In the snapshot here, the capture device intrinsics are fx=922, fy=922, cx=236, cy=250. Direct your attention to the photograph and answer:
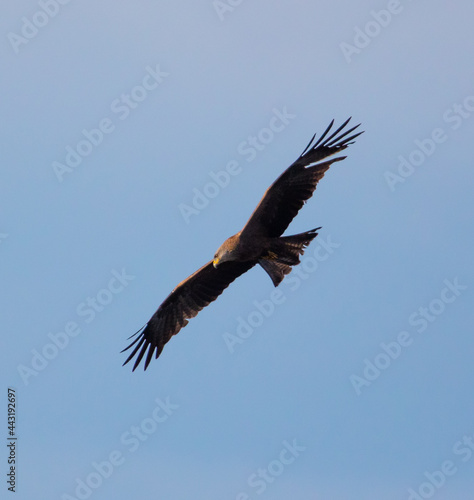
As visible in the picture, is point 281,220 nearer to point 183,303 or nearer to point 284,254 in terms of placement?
point 284,254

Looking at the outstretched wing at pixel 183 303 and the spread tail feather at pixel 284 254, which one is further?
the outstretched wing at pixel 183 303

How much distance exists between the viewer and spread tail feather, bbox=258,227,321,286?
12789 millimetres

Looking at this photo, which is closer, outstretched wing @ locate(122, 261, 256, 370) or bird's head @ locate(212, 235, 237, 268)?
bird's head @ locate(212, 235, 237, 268)

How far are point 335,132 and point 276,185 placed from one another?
1.13 meters

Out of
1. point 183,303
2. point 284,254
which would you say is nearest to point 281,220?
point 284,254

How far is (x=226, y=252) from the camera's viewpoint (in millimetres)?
13195

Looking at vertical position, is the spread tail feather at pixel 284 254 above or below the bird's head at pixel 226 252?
below

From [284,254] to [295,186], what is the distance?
38.1 inches

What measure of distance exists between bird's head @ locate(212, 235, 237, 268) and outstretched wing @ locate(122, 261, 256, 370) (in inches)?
43.8

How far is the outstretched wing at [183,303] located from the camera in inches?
575

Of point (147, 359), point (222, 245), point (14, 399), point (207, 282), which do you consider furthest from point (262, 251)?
point (14, 399)

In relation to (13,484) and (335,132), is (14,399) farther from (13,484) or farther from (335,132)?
(335,132)

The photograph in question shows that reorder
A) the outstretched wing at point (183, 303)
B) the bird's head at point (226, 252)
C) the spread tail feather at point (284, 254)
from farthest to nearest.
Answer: the outstretched wing at point (183, 303) → the bird's head at point (226, 252) → the spread tail feather at point (284, 254)

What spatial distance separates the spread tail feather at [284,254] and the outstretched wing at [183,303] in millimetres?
1406
